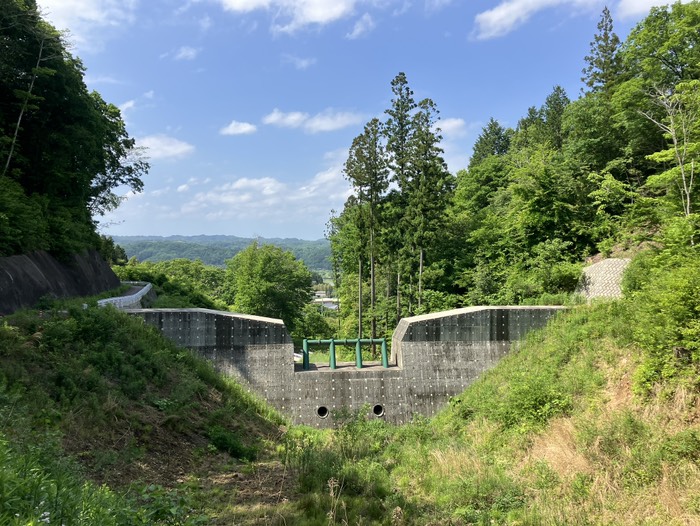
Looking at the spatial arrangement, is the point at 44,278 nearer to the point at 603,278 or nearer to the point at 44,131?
the point at 44,131

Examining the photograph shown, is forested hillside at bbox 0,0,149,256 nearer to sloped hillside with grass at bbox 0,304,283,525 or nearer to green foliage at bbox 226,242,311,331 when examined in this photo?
sloped hillside with grass at bbox 0,304,283,525

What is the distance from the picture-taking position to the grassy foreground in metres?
5.59

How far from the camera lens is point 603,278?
16.7 metres

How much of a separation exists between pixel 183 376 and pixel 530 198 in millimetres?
18794

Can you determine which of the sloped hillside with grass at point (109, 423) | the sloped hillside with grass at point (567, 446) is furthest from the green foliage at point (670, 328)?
the sloped hillside with grass at point (109, 423)

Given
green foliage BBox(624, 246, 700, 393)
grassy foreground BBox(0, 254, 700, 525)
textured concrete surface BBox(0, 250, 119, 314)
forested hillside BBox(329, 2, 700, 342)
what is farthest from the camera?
forested hillside BBox(329, 2, 700, 342)

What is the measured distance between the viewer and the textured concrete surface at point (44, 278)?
474 inches

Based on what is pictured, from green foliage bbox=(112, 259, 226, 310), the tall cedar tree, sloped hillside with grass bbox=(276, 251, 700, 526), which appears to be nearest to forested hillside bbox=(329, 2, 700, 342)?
the tall cedar tree

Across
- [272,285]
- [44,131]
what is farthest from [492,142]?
[44,131]

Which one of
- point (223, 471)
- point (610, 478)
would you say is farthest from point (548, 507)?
point (223, 471)

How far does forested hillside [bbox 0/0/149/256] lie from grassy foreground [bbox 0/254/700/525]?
7122 millimetres

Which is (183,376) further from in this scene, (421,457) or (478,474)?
(478,474)

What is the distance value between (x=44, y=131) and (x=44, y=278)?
24.1 ft

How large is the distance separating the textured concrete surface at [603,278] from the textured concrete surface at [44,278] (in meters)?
19.2
